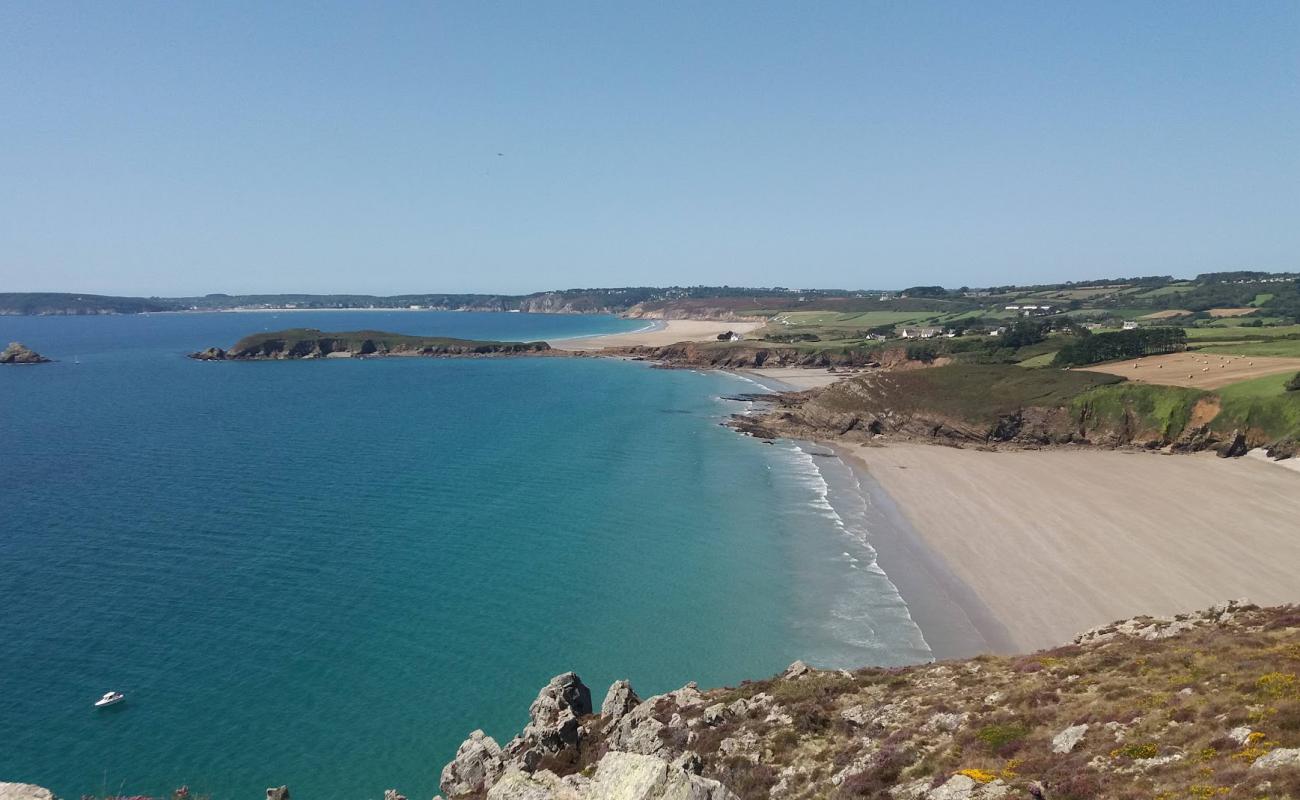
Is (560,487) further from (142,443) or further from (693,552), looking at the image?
(142,443)

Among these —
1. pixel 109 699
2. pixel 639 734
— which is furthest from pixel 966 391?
pixel 109 699

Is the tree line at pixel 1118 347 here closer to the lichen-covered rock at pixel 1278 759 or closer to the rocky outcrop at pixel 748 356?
the rocky outcrop at pixel 748 356

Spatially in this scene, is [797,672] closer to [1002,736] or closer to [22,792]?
[1002,736]

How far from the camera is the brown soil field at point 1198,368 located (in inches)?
3305

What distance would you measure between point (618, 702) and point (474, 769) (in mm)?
5093

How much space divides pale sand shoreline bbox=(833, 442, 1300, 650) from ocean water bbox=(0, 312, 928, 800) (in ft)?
22.6

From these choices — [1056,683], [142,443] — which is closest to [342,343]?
[142,443]

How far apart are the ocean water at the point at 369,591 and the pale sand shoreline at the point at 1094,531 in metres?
6.88

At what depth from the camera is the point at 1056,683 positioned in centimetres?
2180

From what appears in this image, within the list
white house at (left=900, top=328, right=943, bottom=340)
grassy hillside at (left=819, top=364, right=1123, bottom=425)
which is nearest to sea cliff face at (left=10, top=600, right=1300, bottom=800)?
grassy hillside at (left=819, top=364, right=1123, bottom=425)

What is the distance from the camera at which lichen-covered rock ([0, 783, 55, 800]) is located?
13070mm

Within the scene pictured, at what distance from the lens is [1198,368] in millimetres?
92312

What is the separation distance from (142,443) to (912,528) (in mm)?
82092

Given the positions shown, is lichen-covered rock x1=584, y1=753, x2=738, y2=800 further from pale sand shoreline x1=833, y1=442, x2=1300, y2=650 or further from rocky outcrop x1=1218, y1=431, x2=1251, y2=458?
rocky outcrop x1=1218, y1=431, x2=1251, y2=458
